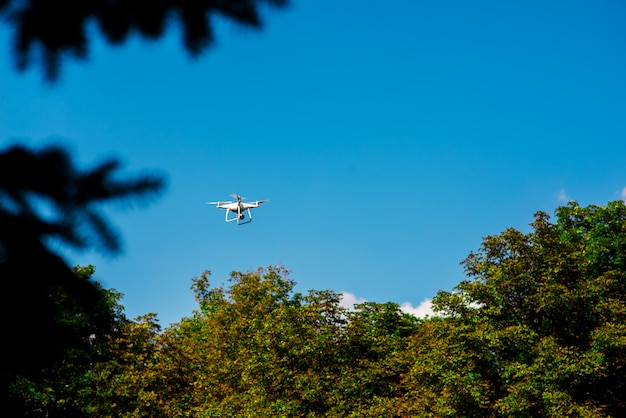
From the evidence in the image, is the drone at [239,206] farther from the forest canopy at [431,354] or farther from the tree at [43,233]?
the tree at [43,233]

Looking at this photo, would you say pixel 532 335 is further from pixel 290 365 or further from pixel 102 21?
pixel 102 21

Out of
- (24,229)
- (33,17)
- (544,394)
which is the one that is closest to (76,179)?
(24,229)

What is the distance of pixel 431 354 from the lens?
31.8 m

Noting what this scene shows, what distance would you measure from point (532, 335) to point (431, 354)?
5303mm

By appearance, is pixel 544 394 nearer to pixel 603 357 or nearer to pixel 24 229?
pixel 603 357

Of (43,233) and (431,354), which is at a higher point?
(431,354)

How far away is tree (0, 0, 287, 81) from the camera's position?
300cm

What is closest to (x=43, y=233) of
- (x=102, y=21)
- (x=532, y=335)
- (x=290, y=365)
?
(x=102, y=21)

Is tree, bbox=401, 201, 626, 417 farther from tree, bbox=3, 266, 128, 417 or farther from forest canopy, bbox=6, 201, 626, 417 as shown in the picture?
tree, bbox=3, 266, 128, 417

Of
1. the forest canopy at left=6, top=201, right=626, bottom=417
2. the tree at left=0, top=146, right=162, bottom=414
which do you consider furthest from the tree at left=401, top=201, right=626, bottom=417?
the tree at left=0, top=146, right=162, bottom=414

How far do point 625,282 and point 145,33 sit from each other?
3407 cm

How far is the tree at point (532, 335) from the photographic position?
89.9ft

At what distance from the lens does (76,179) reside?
3.12 m

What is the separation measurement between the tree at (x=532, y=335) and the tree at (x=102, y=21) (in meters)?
26.8
